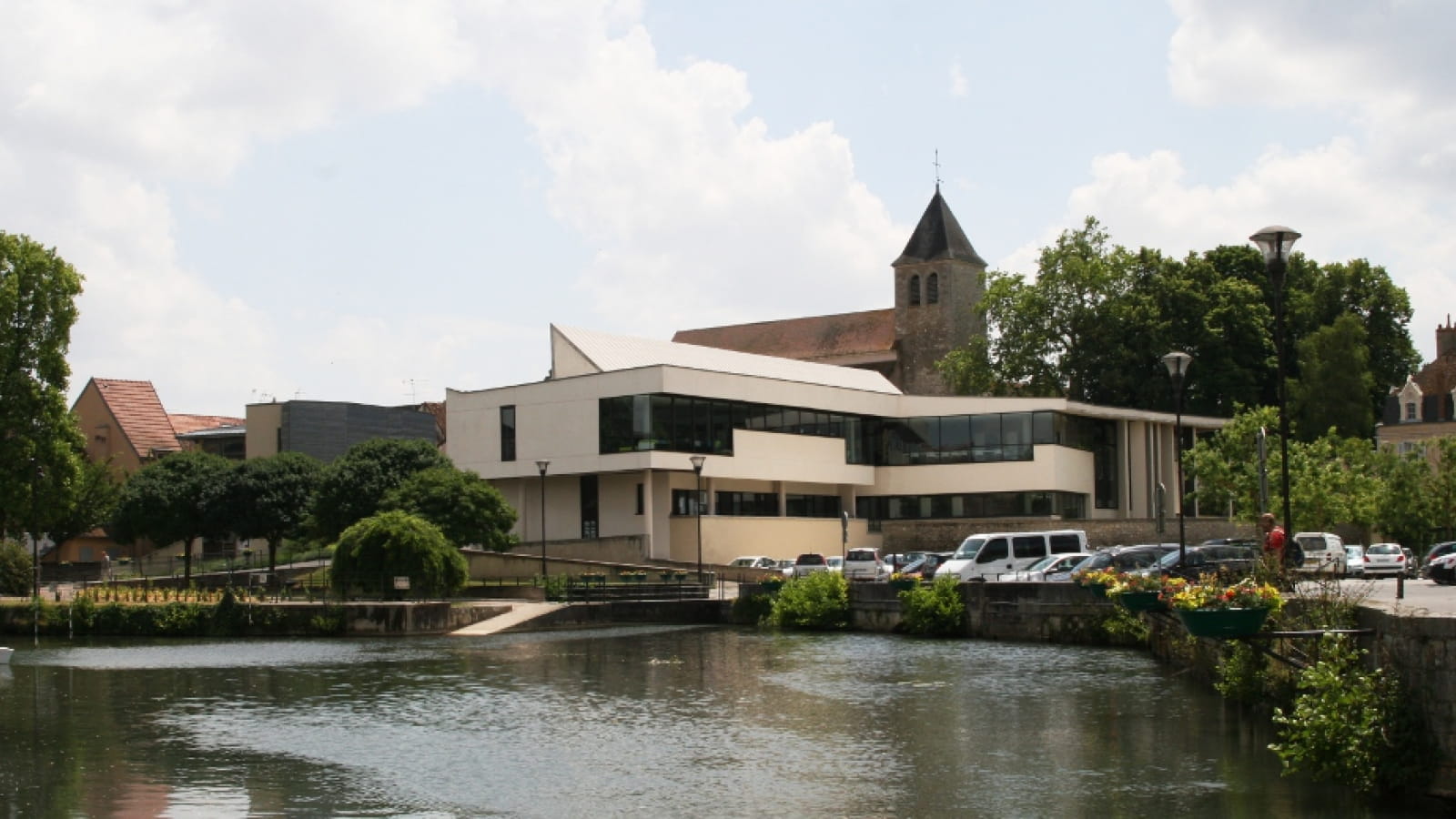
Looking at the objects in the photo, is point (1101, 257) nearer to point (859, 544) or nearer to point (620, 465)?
point (859, 544)

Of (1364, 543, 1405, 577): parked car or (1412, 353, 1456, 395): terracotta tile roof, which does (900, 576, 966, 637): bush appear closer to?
(1364, 543, 1405, 577): parked car

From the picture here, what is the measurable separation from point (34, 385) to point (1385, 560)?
Result: 148 ft

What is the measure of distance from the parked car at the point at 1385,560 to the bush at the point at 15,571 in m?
42.5

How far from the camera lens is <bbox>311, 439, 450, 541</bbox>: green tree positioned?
6281 centimetres

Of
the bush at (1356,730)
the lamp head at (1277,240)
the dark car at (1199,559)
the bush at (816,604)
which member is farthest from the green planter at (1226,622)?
the bush at (816,604)

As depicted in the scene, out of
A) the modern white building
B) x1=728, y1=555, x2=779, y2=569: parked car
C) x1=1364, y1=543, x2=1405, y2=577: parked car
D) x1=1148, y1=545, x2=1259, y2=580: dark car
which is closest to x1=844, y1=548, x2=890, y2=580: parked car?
x1=728, y1=555, x2=779, y2=569: parked car

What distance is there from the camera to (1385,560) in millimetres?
49031

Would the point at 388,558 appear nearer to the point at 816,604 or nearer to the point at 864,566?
the point at 816,604

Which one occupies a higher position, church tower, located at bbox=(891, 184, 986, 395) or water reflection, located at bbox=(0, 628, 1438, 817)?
church tower, located at bbox=(891, 184, 986, 395)

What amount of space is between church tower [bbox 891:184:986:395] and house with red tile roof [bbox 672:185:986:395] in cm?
6

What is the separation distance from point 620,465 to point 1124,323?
30.1 m

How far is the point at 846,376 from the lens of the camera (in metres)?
84.6

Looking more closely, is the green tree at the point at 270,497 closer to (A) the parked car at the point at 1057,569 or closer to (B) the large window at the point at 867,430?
(B) the large window at the point at 867,430

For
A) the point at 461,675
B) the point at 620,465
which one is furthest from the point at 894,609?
the point at 620,465
